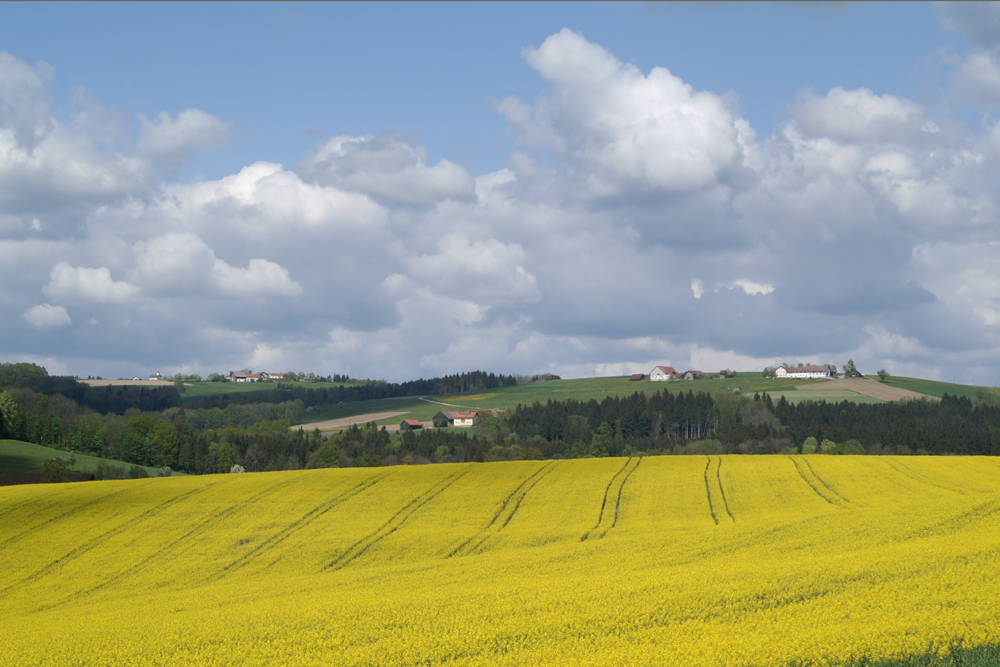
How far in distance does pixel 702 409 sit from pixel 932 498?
402 ft

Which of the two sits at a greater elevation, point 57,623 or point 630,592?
point 630,592

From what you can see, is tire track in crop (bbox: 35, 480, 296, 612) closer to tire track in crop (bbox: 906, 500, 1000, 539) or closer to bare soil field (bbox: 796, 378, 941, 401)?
tire track in crop (bbox: 906, 500, 1000, 539)

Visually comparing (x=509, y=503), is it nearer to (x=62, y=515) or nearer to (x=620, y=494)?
(x=620, y=494)

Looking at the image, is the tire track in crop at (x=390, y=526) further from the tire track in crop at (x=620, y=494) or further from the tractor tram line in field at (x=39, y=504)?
the tractor tram line in field at (x=39, y=504)

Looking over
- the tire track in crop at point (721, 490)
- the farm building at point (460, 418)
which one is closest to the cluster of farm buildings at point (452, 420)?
the farm building at point (460, 418)

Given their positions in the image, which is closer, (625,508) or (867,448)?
(625,508)

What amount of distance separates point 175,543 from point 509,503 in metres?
19.1

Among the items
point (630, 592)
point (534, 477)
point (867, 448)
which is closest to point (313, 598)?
point (630, 592)

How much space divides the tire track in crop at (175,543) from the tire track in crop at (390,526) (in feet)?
30.8

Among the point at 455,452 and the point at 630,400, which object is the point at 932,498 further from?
the point at 630,400

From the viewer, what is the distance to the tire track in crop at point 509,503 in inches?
1523

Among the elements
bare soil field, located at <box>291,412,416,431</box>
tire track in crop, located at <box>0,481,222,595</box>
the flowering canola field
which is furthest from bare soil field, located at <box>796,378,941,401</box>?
tire track in crop, located at <box>0,481,222,595</box>

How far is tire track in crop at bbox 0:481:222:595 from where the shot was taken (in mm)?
36281

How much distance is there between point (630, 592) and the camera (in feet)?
75.3
